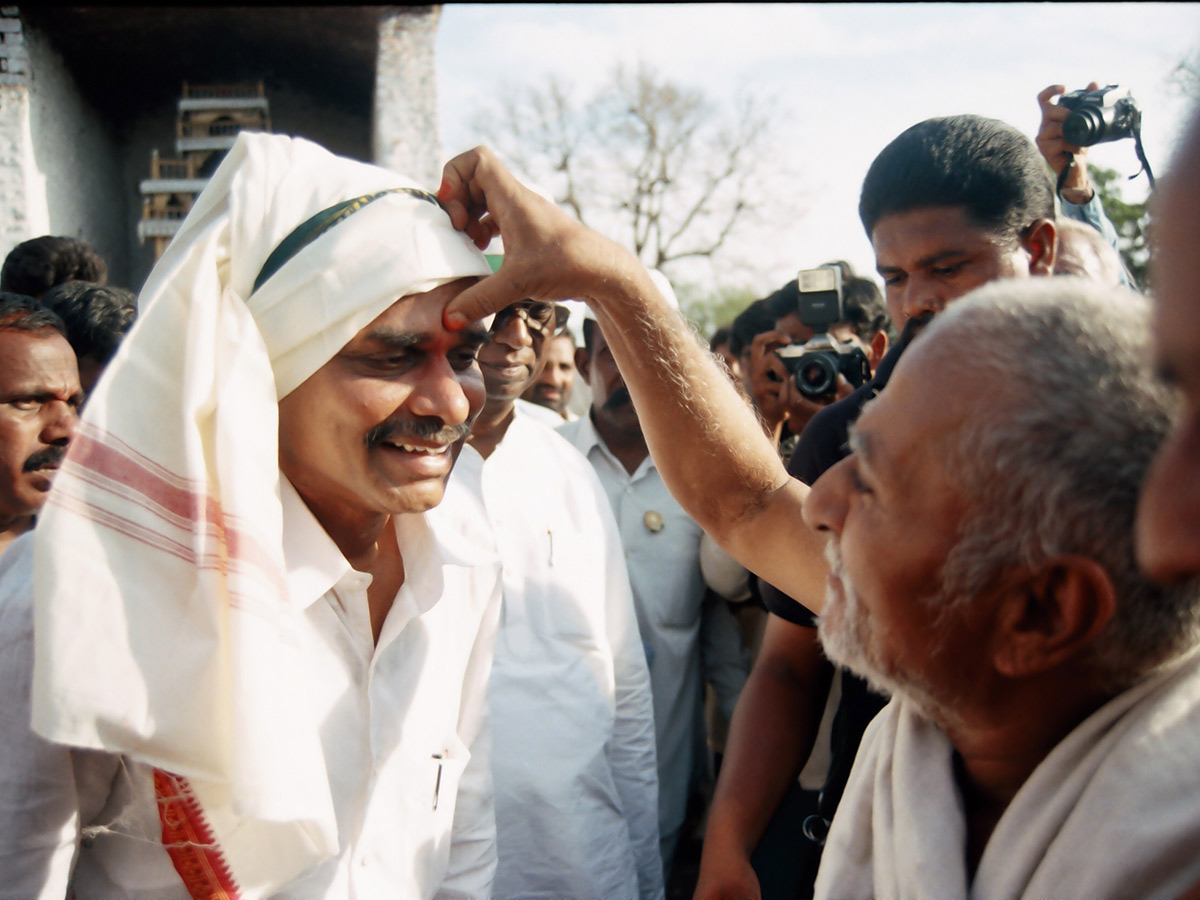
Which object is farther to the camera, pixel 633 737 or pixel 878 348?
pixel 878 348

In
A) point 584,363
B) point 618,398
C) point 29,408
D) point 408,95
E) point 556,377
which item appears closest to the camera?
point 29,408

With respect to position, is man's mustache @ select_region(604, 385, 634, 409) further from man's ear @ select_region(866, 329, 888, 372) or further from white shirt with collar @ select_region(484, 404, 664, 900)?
man's ear @ select_region(866, 329, 888, 372)

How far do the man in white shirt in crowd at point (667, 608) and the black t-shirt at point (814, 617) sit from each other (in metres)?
1.26

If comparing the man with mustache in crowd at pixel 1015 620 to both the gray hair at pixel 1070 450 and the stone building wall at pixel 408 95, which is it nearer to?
the gray hair at pixel 1070 450

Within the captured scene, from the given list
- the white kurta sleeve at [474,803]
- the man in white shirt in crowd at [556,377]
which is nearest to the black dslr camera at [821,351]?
the white kurta sleeve at [474,803]

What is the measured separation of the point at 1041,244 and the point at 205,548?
2.08m

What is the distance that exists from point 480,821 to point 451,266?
48.1 inches

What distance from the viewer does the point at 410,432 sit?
1750mm

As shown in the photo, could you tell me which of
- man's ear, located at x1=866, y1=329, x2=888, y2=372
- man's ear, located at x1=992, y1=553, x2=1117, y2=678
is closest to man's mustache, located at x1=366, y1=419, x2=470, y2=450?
man's ear, located at x1=992, y1=553, x2=1117, y2=678

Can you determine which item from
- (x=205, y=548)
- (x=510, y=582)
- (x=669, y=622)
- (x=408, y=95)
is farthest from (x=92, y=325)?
(x=408, y=95)

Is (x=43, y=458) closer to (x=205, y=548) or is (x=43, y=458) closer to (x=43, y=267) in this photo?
(x=205, y=548)

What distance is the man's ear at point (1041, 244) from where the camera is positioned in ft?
7.72

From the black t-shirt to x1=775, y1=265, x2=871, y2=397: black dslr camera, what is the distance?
0.73m

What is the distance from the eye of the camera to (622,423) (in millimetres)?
3848
